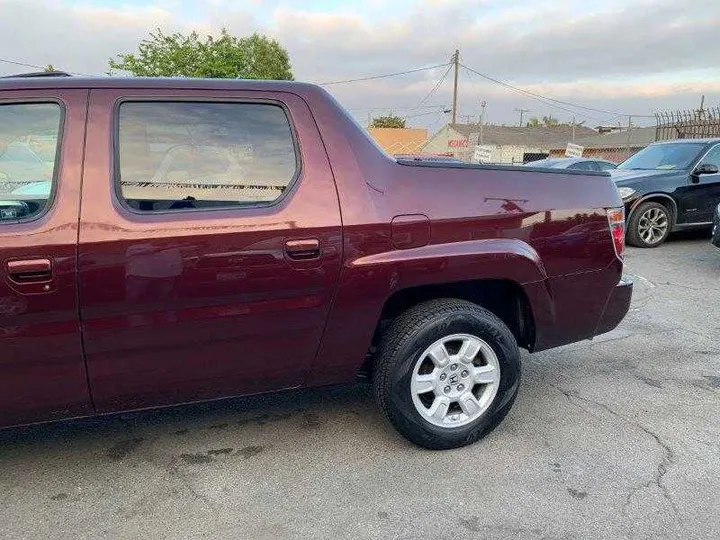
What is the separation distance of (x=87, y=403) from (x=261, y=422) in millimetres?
1054

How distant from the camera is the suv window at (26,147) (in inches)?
94.1

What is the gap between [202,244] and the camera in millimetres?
2398

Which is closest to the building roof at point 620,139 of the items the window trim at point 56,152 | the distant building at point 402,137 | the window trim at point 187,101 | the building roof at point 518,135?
the building roof at point 518,135

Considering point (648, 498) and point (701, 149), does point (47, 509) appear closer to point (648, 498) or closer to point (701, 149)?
point (648, 498)

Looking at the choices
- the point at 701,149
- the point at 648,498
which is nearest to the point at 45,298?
the point at 648,498

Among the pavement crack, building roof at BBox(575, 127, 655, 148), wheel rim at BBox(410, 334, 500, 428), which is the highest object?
building roof at BBox(575, 127, 655, 148)

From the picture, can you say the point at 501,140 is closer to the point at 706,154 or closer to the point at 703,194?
the point at 706,154

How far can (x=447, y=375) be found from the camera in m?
2.95

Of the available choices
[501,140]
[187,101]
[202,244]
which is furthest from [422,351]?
[501,140]

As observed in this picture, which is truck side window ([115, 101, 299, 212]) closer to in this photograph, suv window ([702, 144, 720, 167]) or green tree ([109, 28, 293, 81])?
suv window ([702, 144, 720, 167])

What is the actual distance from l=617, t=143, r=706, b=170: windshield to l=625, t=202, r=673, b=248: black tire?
774 millimetres

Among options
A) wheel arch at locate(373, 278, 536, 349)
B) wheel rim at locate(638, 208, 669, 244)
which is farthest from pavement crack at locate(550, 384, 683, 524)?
wheel rim at locate(638, 208, 669, 244)

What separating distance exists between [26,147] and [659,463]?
10.8 feet

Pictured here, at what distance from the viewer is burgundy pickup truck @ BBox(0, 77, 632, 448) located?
233 cm
